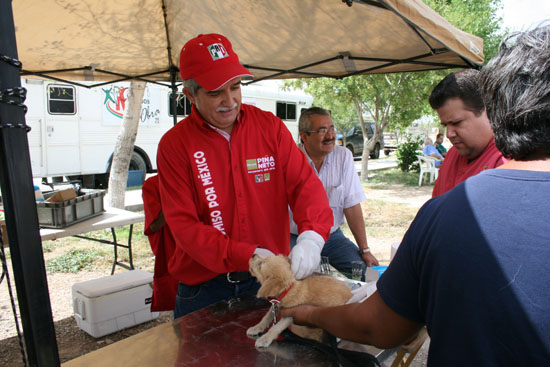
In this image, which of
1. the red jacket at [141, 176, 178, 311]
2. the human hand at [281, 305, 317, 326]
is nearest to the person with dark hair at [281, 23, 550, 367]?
the human hand at [281, 305, 317, 326]

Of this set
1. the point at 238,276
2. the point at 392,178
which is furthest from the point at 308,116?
the point at 392,178

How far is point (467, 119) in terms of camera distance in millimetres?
2203

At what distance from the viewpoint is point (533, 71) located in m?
0.89

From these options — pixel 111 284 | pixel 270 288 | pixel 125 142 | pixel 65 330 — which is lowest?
pixel 65 330

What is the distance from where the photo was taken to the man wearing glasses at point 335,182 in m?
3.83

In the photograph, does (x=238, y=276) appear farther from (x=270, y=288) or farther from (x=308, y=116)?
(x=308, y=116)

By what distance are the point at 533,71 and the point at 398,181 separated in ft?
49.7

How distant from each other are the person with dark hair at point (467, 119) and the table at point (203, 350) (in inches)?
51.1

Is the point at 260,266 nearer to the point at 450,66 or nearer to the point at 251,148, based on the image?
the point at 251,148

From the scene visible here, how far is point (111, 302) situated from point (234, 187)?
289 centimetres

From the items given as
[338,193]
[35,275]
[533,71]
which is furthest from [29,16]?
[533,71]

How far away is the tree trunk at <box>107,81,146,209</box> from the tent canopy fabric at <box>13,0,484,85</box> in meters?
2.79

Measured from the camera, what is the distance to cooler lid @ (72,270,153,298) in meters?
4.05

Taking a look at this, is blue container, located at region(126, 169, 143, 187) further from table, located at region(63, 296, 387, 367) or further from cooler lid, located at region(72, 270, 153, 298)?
table, located at region(63, 296, 387, 367)
